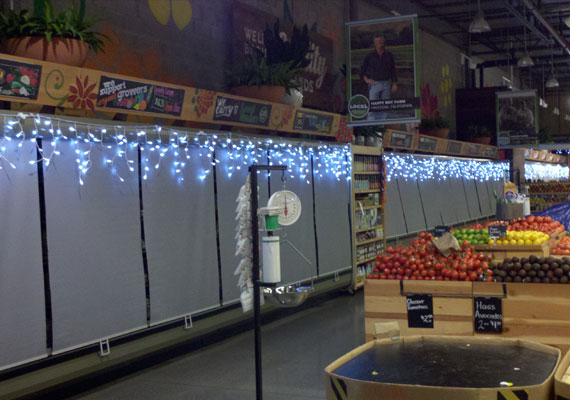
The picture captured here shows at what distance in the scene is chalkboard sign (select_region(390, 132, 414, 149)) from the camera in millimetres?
12411

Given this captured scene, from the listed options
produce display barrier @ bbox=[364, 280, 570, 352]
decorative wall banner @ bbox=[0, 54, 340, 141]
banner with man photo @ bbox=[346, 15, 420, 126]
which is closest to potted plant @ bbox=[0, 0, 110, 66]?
decorative wall banner @ bbox=[0, 54, 340, 141]

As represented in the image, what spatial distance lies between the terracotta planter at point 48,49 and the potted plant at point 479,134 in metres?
16.3

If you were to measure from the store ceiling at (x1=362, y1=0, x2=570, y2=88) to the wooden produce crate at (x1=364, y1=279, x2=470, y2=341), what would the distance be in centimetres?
997

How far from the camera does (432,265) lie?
561 centimetres

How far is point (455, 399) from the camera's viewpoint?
9.91 ft

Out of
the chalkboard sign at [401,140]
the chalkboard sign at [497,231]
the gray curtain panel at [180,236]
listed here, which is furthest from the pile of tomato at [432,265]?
the chalkboard sign at [401,140]

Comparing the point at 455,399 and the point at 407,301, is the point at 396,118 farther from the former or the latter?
the point at 455,399

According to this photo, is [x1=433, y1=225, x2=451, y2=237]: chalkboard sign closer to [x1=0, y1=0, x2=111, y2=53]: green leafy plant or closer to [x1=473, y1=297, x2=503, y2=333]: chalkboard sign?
[x1=473, y1=297, x2=503, y2=333]: chalkboard sign

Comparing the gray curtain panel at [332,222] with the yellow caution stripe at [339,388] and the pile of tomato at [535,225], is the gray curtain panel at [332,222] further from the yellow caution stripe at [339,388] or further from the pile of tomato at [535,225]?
the yellow caution stripe at [339,388]

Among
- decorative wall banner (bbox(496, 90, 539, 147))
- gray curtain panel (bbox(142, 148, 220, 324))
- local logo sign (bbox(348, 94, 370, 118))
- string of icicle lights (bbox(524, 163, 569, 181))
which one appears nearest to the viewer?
gray curtain panel (bbox(142, 148, 220, 324))

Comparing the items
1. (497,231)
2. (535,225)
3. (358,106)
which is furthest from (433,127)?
(497,231)

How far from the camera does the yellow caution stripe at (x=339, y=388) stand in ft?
10.8

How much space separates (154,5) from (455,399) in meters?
6.38

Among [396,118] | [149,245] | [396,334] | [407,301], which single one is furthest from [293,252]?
[396,334]
